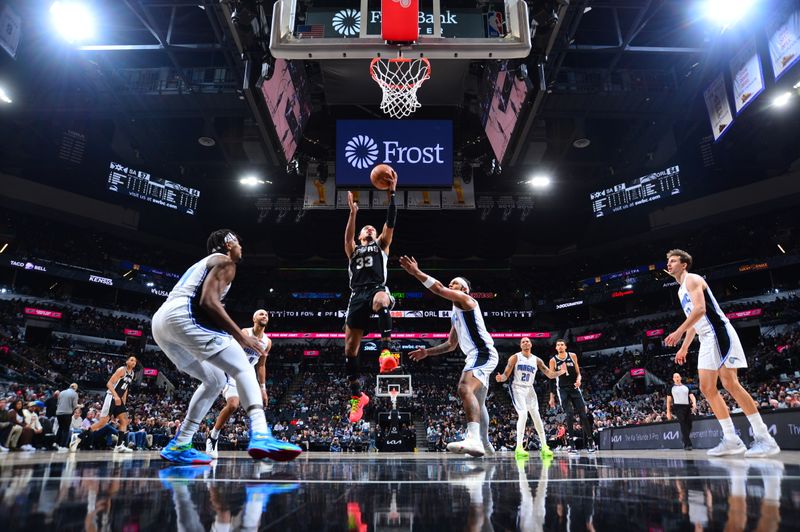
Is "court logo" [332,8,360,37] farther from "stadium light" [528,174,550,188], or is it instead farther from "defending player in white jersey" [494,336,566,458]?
"stadium light" [528,174,550,188]

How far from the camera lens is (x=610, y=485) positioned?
2.33 m

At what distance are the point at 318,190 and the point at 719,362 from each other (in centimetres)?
1410

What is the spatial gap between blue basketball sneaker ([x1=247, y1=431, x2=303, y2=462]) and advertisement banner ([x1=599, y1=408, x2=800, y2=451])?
772 centimetres

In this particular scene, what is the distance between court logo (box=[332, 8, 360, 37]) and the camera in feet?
25.1

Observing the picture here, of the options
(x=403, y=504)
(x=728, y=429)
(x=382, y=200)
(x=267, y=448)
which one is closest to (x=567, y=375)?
(x=728, y=429)

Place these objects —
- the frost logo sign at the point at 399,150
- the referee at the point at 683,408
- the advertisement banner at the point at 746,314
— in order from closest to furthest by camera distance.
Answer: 1. the referee at the point at 683,408
2. the frost logo sign at the point at 399,150
3. the advertisement banner at the point at 746,314

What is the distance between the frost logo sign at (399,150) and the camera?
1314cm

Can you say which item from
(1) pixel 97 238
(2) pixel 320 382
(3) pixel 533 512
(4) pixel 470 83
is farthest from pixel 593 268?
(3) pixel 533 512

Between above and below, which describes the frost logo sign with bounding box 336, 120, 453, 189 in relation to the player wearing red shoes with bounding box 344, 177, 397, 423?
above

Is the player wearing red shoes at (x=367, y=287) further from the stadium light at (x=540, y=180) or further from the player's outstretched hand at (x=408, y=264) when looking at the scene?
the stadium light at (x=540, y=180)

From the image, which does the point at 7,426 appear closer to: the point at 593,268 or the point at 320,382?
the point at 320,382

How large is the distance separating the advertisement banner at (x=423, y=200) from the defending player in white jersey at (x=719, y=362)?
1177 cm

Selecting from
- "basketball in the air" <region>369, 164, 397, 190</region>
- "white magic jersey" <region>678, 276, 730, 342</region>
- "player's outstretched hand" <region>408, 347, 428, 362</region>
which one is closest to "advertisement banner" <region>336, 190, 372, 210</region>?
"basketball in the air" <region>369, 164, 397, 190</region>

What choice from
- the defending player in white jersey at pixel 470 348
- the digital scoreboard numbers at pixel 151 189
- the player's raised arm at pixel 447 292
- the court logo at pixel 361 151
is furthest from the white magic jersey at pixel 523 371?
the digital scoreboard numbers at pixel 151 189
